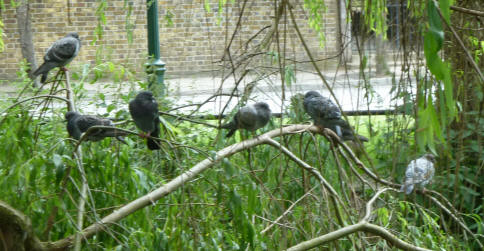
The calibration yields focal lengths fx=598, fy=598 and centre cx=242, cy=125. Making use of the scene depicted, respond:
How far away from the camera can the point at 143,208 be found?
2312mm

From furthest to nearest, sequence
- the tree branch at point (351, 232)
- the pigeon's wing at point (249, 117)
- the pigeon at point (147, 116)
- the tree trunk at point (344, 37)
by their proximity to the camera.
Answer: the pigeon at point (147, 116) < the pigeon's wing at point (249, 117) < the tree branch at point (351, 232) < the tree trunk at point (344, 37)

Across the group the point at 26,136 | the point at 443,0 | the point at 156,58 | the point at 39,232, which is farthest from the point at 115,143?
the point at 443,0

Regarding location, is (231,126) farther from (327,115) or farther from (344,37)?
(344,37)

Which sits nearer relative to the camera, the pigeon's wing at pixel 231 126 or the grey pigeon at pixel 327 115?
the pigeon's wing at pixel 231 126

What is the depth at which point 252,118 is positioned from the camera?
297cm

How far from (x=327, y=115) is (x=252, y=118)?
2.38ft

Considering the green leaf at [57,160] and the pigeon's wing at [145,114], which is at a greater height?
the pigeon's wing at [145,114]

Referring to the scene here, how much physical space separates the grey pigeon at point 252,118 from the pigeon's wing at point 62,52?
1673mm

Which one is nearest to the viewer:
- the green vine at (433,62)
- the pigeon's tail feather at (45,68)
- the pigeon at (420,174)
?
the green vine at (433,62)

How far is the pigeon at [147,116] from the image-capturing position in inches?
Answer: 118

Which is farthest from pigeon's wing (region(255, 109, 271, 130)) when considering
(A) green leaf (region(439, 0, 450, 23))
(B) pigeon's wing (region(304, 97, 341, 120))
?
(A) green leaf (region(439, 0, 450, 23))

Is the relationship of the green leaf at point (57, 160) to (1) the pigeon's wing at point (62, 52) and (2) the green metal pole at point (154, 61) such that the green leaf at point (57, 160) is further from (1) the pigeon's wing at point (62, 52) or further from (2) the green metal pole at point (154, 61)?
(1) the pigeon's wing at point (62, 52)

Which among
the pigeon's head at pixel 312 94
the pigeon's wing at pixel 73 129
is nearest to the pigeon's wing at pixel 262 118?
the pigeon's head at pixel 312 94

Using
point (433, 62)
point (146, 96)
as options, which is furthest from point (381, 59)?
point (146, 96)
